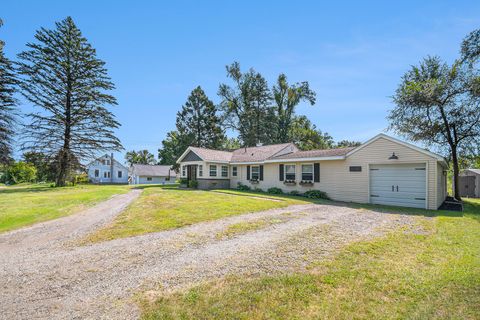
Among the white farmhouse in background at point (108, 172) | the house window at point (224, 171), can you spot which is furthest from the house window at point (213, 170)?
the white farmhouse in background at point (108, 172)

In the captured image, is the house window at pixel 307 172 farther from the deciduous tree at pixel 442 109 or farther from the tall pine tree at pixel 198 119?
the tall pine tree at pixel 198 119

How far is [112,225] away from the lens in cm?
770

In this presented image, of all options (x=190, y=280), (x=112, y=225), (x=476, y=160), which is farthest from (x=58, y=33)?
(x=476, y=160)

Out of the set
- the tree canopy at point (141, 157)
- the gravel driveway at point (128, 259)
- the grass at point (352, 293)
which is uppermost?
the tree canopy at point (141, 157)

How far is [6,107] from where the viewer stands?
74.3 feet

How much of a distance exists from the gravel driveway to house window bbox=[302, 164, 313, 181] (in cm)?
878

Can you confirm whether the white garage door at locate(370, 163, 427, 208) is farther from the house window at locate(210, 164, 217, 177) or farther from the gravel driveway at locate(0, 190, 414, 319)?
the house window at locate(210, 164, 217, 177)

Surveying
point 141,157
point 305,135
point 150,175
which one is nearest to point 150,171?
point 150,175

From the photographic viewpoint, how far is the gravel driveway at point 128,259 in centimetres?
329

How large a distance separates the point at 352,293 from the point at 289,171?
1503cm

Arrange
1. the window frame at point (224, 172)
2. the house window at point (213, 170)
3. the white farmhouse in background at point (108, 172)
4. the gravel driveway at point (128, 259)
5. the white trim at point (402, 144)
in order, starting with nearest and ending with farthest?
1. the gravel driveway at point (128, 259)
2. the white trim at point (402, 144)
3. the house window at point (213, 170)
4. the window frame at point (224, 172)
5. the white farmhouse in background at point (108, 172)

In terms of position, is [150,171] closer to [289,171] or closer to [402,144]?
[289,171]

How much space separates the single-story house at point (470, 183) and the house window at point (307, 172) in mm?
18439

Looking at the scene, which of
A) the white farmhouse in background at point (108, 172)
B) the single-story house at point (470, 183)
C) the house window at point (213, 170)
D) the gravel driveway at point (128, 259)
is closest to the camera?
the gravel driveway at point (128, 259)
